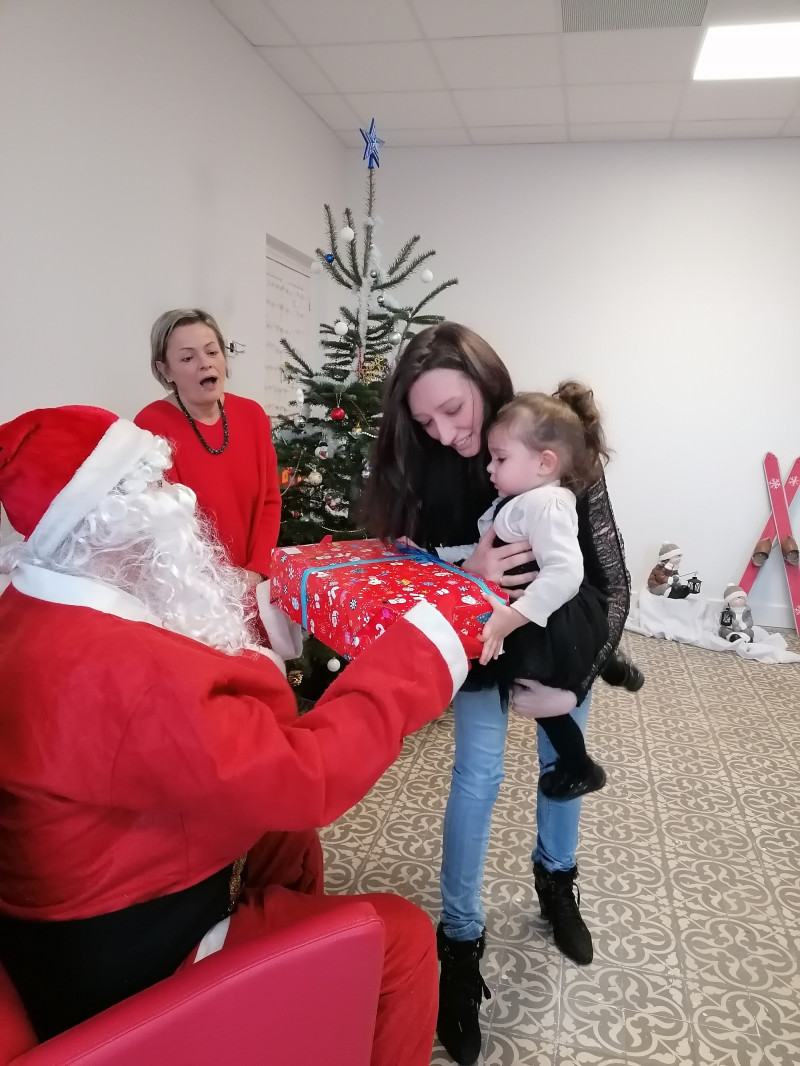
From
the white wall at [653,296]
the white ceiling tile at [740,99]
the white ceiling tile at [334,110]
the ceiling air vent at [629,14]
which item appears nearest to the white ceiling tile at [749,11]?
the ceiling air vent at [629,14]

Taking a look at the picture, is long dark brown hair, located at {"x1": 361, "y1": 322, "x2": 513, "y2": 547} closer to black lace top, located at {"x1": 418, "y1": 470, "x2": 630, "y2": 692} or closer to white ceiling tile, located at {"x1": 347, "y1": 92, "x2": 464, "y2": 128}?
black lace top, located at {"x1": 418, "y1": 470, "x2": 630, "y2": 692}

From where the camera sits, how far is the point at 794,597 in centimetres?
447

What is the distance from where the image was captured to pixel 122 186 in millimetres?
2660

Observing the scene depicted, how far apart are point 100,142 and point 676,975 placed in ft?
9.86

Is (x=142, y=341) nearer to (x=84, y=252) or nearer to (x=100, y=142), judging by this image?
(x=84, y=252)

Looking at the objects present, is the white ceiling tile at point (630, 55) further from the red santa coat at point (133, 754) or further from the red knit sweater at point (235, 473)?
the red santa coat at point (133, 754)

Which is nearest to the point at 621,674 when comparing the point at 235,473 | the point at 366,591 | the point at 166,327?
the point at 366,591

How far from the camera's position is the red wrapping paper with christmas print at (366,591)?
125cm

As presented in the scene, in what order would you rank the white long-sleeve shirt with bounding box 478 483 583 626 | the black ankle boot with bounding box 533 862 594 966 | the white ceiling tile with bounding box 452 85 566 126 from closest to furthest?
1. the white long-sleeve shirt with bounding box 478 483 583 626
2. the black ankle boot with bounding box 533 862 594 966
3. the white ceiling tile with bounding box 452 85 566 126

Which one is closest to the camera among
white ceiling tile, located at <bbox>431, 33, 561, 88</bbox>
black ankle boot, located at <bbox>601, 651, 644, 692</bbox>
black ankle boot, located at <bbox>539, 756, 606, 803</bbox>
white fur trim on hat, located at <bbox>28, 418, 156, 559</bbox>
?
white fur trim on hat, located at <bbox>28, 418, 156, 559</bbox>

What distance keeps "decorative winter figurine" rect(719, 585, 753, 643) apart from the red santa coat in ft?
A: 12.0

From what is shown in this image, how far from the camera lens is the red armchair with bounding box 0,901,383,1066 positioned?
2.51 ft

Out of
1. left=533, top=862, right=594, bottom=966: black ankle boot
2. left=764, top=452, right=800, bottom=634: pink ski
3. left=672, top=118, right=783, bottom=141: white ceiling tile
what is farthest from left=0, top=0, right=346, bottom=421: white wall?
left=764, top=452, right=800, bottom=634: pink ski

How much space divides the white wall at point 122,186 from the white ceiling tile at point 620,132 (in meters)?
1.70
